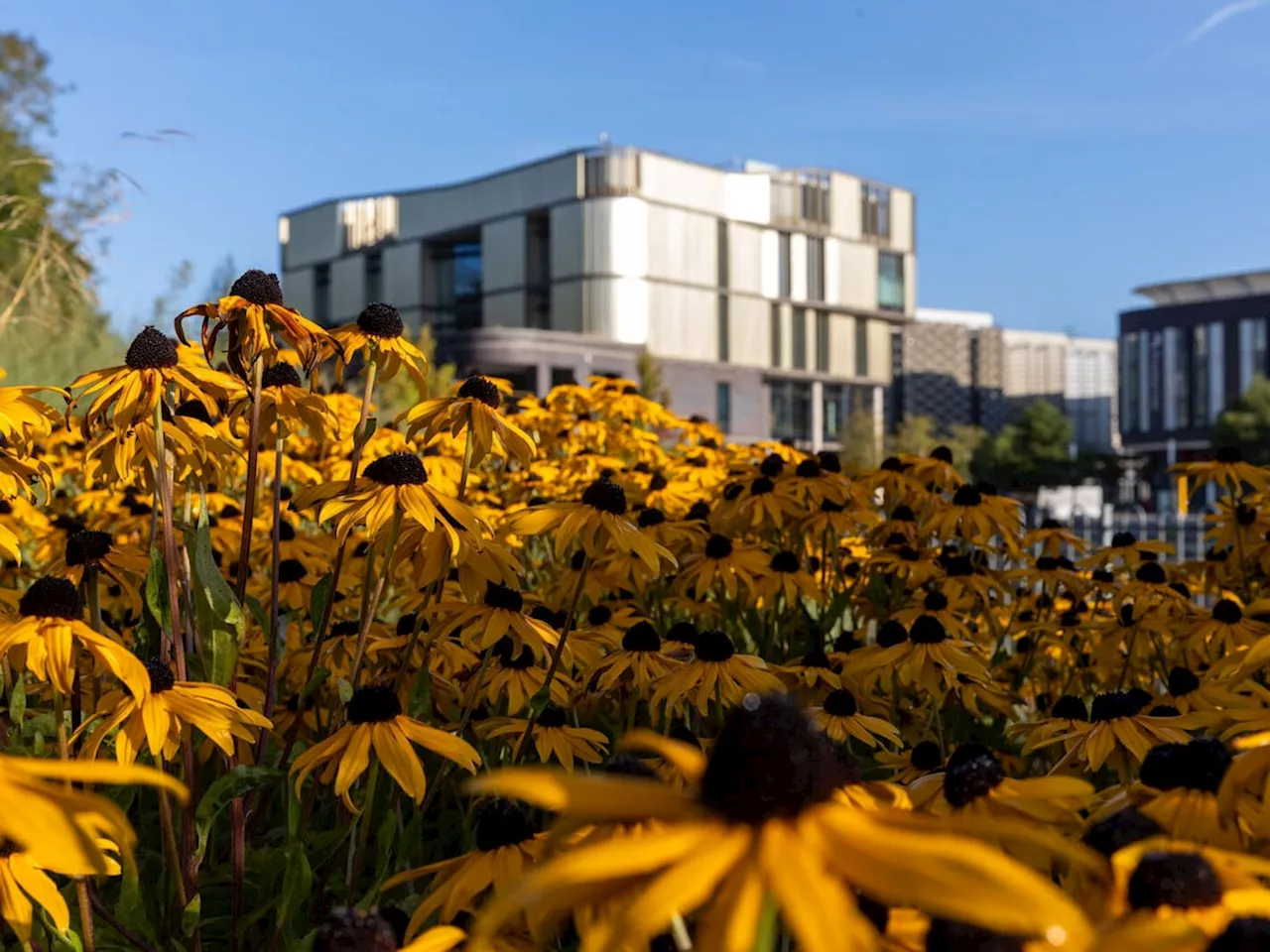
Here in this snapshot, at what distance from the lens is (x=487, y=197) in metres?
47.2

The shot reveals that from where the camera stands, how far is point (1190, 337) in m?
65.0

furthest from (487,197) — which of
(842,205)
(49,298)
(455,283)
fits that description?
(49,298)

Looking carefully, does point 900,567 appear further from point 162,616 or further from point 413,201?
point 413,201

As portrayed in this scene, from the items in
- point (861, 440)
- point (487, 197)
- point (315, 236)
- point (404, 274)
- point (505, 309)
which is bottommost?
point (861, 440)

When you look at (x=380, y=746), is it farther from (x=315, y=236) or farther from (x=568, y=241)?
(x=315, y=236)

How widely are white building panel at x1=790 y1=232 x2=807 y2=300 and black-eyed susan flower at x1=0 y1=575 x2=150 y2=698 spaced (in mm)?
48058

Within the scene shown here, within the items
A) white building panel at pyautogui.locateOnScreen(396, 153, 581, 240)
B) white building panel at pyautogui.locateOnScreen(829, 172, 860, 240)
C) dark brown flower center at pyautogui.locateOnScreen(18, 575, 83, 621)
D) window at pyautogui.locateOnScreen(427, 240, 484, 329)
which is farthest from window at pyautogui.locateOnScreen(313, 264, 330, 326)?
dark brown flower center at pyautogui.locateOnScreen(18, 575, 83, 621)

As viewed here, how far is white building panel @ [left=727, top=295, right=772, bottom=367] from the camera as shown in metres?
46.9

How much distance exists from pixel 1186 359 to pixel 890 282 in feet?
72.9

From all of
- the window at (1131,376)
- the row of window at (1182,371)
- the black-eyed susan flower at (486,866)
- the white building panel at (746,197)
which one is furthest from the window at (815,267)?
the black-eyed susan flower at (486,866)

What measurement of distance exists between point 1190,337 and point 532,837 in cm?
7046

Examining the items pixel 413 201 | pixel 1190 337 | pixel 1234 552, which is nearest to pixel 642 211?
pixel 413 201

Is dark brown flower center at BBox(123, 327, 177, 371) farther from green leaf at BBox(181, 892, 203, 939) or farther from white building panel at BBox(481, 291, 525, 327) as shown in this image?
white building panel at BBox(481, 291, 525, 327)

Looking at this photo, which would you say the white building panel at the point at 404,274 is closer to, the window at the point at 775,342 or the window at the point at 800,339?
the window at the point at 775,342
